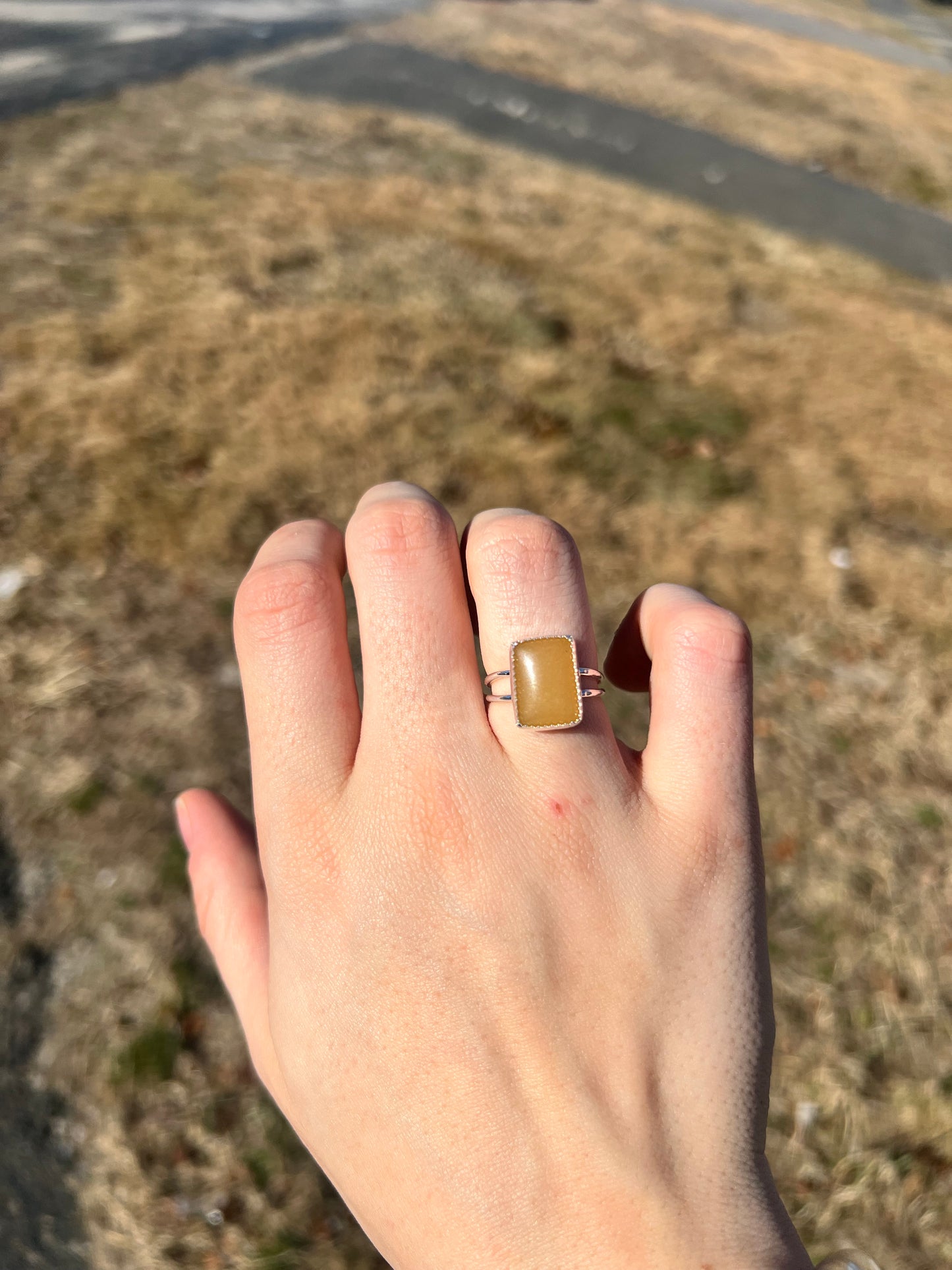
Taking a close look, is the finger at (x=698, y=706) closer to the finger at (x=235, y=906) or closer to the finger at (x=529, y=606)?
the finger at (x=529, y=606)

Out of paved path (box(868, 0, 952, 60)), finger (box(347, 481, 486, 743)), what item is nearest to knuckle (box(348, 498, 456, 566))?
finger (box(347, 481, 486, 743))

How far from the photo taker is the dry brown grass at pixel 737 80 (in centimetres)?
750

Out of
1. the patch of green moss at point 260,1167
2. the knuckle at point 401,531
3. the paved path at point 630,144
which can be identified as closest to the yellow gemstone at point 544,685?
the knuckle at point 401,531

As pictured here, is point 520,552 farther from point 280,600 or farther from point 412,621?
point 280,600

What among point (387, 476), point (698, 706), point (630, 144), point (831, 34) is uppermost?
point (831, 34)

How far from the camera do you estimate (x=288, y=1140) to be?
2016 mm

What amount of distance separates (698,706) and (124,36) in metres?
8.36

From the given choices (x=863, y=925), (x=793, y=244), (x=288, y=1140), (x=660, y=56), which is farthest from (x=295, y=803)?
(x=660, y=56)

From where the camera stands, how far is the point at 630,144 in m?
7.12

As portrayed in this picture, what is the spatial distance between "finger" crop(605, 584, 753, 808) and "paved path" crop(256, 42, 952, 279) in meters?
6.21

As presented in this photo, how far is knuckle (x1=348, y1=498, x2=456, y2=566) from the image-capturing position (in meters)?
1.40

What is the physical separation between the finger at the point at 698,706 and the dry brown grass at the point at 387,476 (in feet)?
4.77

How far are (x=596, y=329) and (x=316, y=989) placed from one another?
4.38m

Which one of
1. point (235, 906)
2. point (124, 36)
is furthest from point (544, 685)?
point (124, 36)
